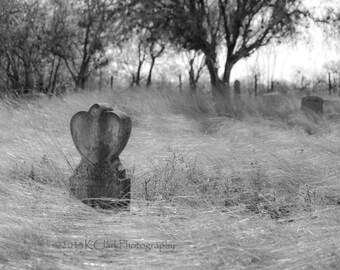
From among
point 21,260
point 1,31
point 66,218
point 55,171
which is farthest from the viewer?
point 1,31

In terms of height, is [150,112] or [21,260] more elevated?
[150,112]

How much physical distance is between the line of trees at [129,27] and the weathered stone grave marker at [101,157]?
8854 mm

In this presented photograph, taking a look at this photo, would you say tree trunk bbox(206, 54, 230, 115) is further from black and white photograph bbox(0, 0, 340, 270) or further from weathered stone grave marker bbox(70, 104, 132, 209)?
weathered stone grave marker bbox(70, 104, 132, 209)

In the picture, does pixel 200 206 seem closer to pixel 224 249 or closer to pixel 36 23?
pixel 224 249

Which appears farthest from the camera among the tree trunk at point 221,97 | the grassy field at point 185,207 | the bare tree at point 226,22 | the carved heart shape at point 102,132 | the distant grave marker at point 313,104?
the bare tree at point 226,22

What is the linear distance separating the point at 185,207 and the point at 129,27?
13.6 metres

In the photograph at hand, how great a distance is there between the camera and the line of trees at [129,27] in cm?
1603

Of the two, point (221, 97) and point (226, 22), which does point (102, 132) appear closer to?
point (221, 97)

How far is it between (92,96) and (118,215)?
795cm

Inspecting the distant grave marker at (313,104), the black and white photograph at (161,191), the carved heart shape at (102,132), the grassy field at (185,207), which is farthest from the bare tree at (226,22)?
the carved heart shape at (102,132)

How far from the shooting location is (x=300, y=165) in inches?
215

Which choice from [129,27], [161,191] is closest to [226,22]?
[129,27]

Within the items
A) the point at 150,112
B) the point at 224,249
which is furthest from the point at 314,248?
the point at 150,112

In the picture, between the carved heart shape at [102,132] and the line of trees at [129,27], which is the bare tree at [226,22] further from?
the carved heart shape at [102,132]
